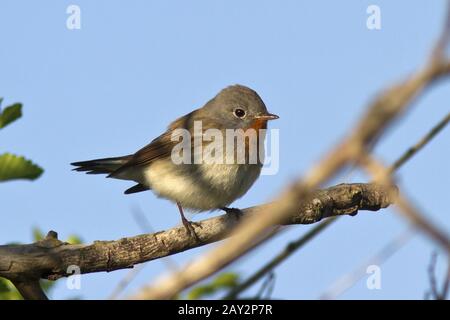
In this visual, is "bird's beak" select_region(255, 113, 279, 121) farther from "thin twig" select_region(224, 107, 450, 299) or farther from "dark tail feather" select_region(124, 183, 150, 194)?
"thin twig" select_region(224, 107, 450, 299)

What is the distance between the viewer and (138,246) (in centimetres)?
501

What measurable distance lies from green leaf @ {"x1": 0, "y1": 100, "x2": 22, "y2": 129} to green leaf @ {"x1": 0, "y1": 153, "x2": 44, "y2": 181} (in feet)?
0.63

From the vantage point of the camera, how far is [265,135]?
7.61 metres

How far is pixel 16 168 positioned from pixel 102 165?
486 centimetres

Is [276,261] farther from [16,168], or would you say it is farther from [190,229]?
[190,229]

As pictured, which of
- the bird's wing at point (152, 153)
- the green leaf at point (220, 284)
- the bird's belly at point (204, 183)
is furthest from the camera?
the bird's wing at point (152, 153)

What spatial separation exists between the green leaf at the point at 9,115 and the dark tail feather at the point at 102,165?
4794 millimetres

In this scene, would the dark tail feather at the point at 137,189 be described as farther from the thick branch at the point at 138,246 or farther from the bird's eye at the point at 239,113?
the thick branch at the point at 138,246

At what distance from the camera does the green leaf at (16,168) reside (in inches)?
124

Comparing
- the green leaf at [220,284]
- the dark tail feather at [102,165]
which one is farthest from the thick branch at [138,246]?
the dark tail feather at [102,165]

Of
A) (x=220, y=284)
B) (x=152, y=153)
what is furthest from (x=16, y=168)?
(x=152, y=153)

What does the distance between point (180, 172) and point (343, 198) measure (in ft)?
7.67
